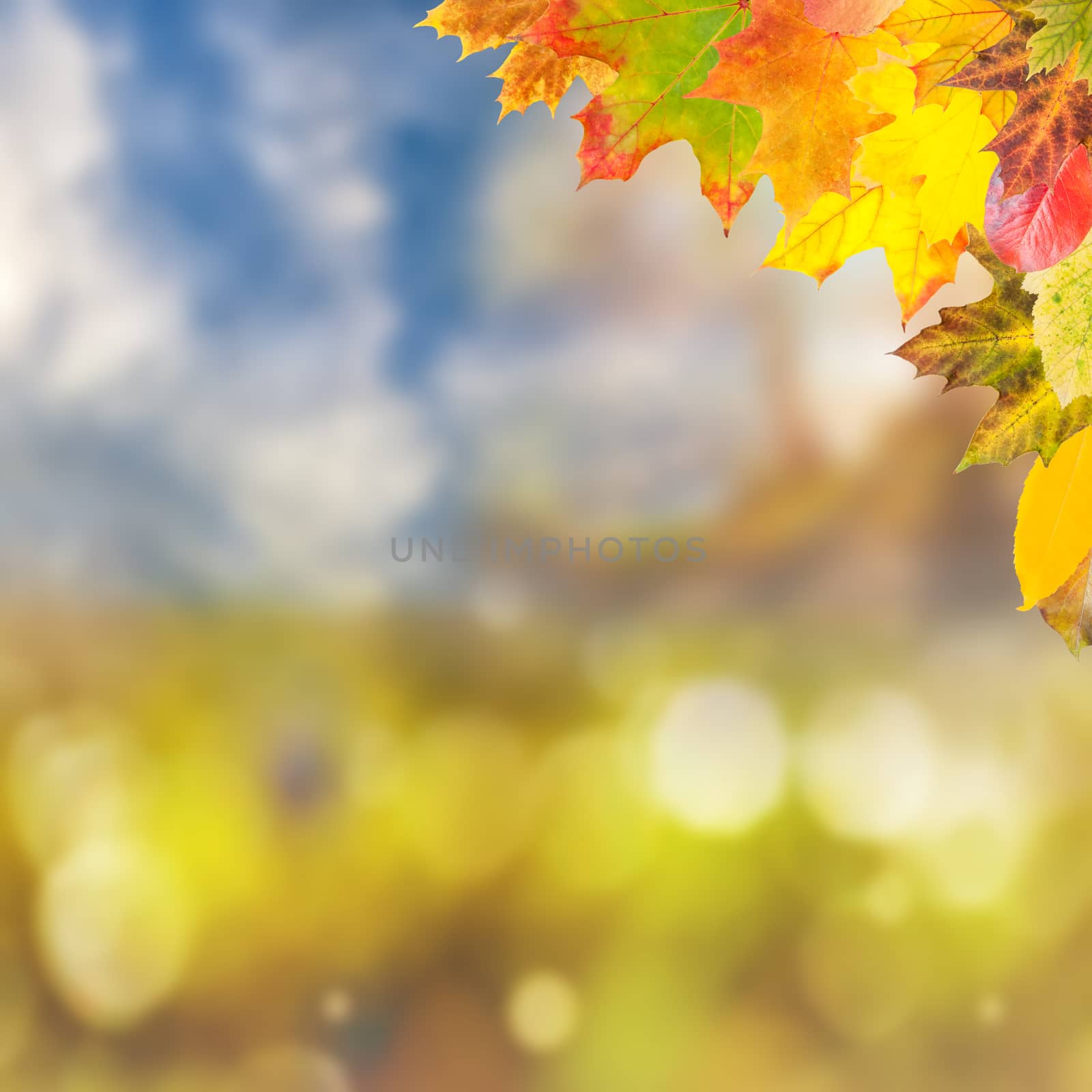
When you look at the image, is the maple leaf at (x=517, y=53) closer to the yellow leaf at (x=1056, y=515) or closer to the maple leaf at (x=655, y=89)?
the maple leaf at (x=655, y=89)

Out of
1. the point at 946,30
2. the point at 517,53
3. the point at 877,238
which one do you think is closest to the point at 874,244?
the point at 877,238

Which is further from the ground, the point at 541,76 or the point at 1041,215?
the point at 541,76

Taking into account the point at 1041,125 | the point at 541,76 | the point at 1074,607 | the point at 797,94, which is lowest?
the point at 1074,607

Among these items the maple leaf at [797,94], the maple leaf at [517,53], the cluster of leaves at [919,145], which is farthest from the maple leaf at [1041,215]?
the maple leaf at [517,53]

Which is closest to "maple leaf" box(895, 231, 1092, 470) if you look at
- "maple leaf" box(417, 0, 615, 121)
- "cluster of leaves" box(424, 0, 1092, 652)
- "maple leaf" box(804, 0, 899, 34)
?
"cluster of leaves" box(424, 0, 1092, 652)

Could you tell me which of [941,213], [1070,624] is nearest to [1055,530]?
[1070,624]

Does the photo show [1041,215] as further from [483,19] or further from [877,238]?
[483,19]
